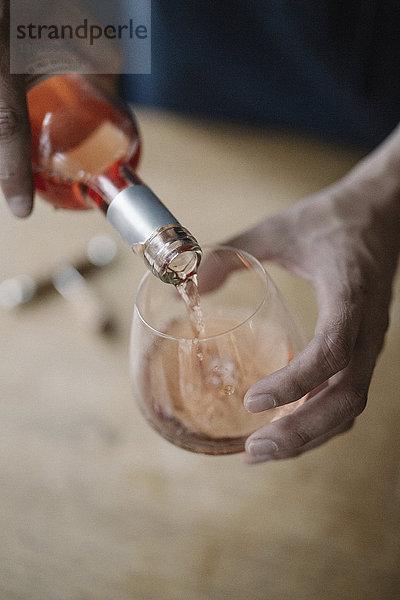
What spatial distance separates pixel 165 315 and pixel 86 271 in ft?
0.93

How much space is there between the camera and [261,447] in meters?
0.50

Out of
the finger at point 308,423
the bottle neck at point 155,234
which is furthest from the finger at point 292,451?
the bottle neck at point 155,234

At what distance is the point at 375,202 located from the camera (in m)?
0.68

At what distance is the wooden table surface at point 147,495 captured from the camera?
0.60 metres

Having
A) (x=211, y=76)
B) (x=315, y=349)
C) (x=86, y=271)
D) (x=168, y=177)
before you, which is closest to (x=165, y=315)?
(x=315, y=349)

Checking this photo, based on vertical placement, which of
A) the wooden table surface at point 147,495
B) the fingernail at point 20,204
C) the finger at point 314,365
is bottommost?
the wooden table surface at point 147,495

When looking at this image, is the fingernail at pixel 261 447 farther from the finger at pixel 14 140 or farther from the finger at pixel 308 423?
the finger at pixel 14 140

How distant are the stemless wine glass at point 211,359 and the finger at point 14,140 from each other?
0.45 feet

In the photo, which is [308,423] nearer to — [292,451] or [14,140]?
[292,451]

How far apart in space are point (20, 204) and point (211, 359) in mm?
217

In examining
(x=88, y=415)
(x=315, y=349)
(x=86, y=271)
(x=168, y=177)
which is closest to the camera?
(x=315, y=349)

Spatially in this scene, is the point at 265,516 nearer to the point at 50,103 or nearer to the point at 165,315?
the point at 165,315

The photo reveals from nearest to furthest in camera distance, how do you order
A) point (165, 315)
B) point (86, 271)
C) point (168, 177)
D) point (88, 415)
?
point (165, 315), point (88, 415), point (86, 271), point (168, 177)

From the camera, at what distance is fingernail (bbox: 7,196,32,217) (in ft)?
1.73
